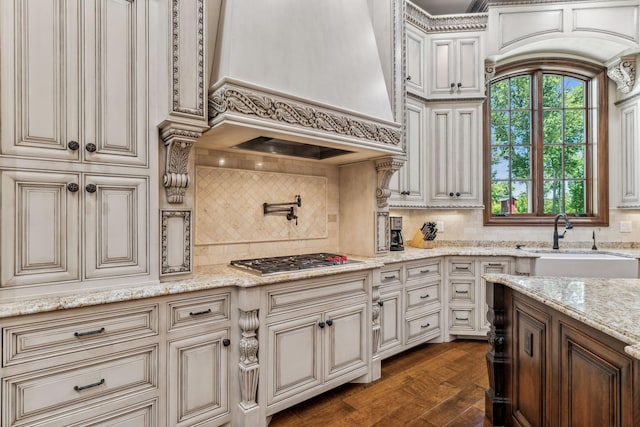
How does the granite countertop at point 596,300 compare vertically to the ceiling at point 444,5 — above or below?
below

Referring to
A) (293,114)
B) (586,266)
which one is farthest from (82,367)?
(586,266)

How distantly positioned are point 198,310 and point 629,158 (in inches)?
176

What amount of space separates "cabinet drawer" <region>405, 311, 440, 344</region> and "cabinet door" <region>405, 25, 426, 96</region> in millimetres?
2271

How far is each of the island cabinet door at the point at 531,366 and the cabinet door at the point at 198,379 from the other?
1.59m

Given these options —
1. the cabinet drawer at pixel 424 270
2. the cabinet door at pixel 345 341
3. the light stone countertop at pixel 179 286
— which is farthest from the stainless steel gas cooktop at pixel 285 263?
the cabinet drawer at pixel 424 270

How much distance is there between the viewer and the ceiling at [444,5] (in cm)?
370

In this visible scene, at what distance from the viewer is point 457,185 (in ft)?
11.7

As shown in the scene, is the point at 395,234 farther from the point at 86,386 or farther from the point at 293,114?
the point at 86,386

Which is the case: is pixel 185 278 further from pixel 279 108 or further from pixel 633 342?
pixel 633 342

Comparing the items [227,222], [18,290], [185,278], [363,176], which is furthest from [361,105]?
[18,290]

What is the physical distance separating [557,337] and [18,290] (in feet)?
7.69

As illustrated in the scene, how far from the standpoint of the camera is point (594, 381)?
3.91 feet

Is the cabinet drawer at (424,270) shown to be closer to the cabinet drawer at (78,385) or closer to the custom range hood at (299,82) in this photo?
the custom range hood at (299,82)

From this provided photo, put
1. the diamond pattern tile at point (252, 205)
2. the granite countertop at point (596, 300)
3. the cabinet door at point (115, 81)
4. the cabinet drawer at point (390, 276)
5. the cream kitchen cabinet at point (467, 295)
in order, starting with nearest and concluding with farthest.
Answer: the granite countertop at point (596, 300), the cabinet door at point (115, 81), the diamond pattern tile at point (252, 205), the cabinet drawer at point (390, 276), the cream kitchen cabinet at point (467, 295)
